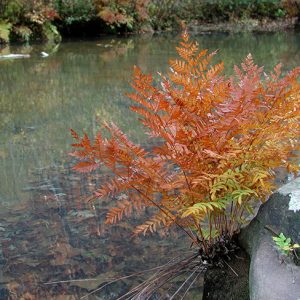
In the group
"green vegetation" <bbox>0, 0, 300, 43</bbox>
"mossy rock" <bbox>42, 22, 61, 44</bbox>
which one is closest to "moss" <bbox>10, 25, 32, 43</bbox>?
"green vegetation" <bbox>0, 0, 300, 43</bbox>

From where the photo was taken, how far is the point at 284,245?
7.72 ft

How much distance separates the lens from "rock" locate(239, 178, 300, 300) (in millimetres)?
2201

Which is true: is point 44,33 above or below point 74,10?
below

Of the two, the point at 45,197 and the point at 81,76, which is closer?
the point at 45,197

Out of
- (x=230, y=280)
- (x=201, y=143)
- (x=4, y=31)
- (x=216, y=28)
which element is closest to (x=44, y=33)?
(x=4, y=31)

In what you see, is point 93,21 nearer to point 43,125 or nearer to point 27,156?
point 43,125

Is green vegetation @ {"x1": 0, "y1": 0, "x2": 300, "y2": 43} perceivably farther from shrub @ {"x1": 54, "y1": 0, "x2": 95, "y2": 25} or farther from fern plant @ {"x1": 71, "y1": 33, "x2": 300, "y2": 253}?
fern plant @ {"x1": 71, "y1": 33, "x2": 300, "y2": 253}

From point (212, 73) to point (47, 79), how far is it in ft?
26.0

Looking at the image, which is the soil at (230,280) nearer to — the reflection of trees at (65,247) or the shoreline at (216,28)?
the reflection of trees at (65,247)

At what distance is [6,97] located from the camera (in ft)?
28.6

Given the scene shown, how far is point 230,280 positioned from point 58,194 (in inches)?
86.2

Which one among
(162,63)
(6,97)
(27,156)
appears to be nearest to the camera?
(27,156)

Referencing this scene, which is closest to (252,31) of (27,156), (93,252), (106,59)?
(106,59)

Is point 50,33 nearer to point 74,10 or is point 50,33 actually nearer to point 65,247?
point 74,10
